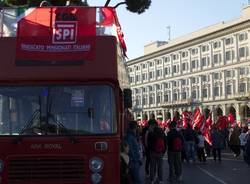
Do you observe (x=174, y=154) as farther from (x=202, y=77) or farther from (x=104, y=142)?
(x=202, y=77)

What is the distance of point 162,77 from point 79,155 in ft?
400

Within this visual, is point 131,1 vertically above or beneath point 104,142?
above

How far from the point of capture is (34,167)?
7.31 metres

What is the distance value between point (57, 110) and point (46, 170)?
2.85 feet

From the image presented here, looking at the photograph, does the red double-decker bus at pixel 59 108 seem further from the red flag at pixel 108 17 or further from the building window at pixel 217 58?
the building window at pixel 217 58

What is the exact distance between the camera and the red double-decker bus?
24.0 feet

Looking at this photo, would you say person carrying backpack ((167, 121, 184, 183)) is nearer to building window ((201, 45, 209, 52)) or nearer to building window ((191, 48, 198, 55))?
building window ((201, 45, 209, 52))

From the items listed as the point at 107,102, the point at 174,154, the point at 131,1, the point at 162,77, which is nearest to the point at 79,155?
the point at 107,102

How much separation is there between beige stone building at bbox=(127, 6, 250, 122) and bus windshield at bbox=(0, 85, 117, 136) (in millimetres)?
89718

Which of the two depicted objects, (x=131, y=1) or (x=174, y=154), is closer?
(x=174, y=154)

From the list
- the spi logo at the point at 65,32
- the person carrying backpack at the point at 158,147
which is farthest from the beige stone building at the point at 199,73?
the spi logo at the point at 65,32

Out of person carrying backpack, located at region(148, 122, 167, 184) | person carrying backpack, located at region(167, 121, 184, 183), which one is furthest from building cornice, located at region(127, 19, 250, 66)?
person carrying backpack, located at region(148, 122, 167, 184)

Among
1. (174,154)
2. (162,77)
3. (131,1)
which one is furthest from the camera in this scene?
(162,77)

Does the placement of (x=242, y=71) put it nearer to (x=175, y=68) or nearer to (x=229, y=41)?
(x=229, y=41)
